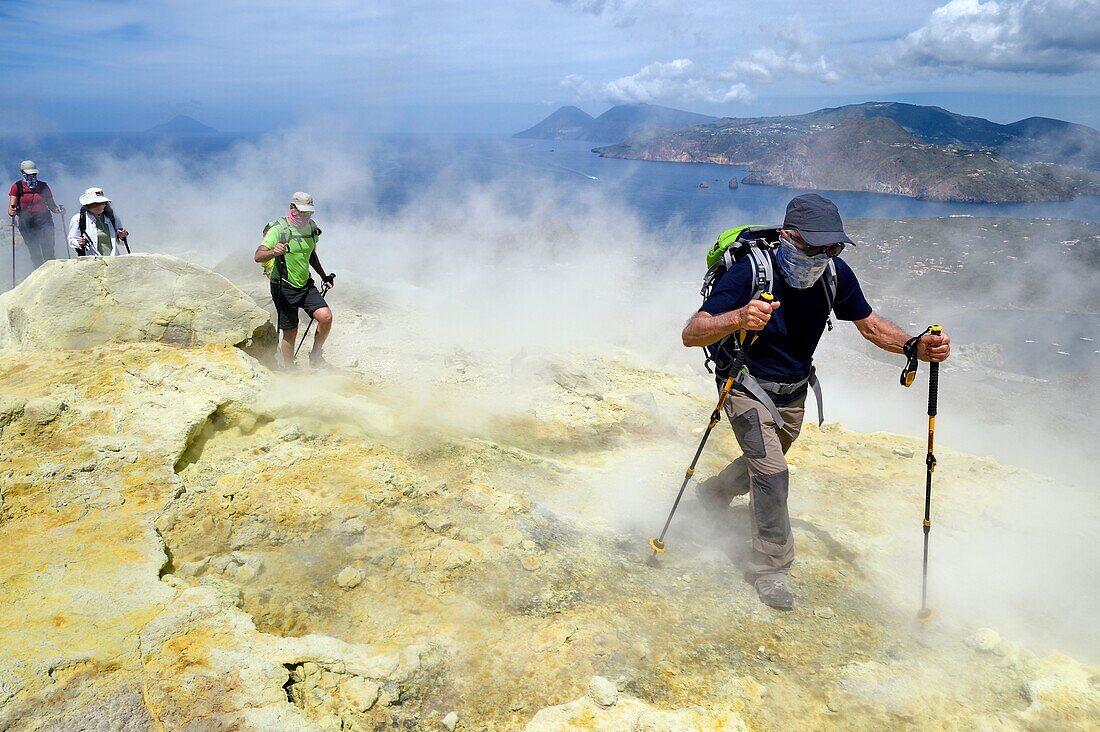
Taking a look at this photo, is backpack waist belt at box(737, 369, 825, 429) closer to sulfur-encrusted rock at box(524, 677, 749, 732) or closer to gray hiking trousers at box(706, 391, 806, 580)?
gray hiking trousers at box(706, 391, 806, 580)

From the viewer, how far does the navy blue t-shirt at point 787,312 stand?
4.71 m

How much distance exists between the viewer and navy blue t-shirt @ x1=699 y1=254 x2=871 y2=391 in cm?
471

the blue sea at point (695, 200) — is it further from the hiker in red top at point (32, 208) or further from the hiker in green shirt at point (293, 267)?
the hiker in green shirt at point (293, 267)

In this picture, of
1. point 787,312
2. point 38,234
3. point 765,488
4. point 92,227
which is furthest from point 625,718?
point 38,234

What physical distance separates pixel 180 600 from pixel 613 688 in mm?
2498

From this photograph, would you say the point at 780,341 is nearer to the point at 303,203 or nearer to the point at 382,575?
the point at 382,575

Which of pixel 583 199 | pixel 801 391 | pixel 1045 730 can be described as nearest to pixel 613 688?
pixel 1045 730

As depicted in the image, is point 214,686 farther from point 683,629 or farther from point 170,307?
point 170,307

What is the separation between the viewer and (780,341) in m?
4.87

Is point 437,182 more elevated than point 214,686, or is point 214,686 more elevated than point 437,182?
point 437,182

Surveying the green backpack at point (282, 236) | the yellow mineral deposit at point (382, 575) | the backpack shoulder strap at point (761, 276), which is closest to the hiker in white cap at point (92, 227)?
the yellow mineral deposit at point (382, 575)

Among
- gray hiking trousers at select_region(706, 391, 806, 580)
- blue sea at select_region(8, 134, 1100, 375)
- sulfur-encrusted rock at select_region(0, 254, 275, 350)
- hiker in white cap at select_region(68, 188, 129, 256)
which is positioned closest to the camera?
gray hiking trousers at select_region(706, 391, 806, 580)

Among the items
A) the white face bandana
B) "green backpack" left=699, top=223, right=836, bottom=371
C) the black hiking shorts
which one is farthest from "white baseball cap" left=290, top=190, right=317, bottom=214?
the white face bandana

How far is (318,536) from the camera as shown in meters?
4.77
